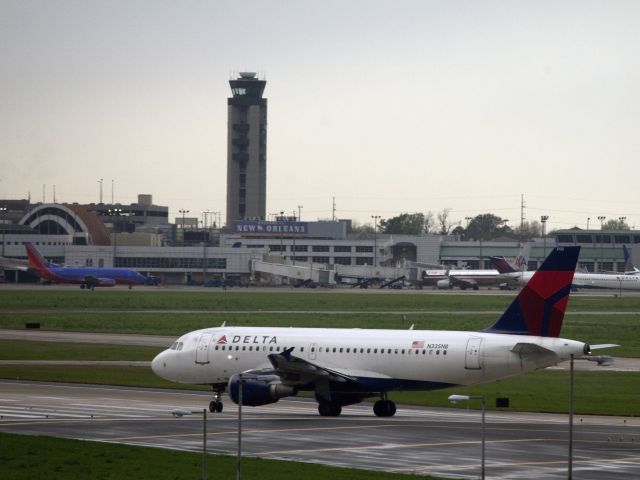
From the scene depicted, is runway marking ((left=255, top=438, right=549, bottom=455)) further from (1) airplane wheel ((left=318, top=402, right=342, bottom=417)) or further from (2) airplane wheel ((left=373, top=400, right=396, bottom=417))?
(1) airplane wheel ((left=318, top=402, right=342, bottom=417))

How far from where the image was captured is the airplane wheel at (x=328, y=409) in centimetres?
5197

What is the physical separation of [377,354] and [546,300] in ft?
24.5

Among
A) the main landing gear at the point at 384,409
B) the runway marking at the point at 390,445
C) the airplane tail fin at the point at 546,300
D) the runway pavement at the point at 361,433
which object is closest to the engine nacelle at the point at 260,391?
the runway pavement at the point at 361,433

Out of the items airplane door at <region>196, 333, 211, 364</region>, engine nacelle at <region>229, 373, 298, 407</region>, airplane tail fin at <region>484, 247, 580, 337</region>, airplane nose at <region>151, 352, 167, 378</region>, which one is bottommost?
engine nacelle at <region>229, 373, 298, 407</region>

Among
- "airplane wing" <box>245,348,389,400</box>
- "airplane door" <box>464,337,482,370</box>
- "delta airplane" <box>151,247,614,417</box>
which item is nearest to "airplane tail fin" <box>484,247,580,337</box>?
"delta airplane" <box>151,247,614,417</box>

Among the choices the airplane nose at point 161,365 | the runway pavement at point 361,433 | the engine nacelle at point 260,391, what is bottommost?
the runway pavement at point 361,433

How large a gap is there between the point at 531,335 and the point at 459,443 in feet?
28.1

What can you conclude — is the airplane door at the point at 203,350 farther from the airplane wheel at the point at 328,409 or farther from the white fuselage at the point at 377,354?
the airplane wheel at the point at 328,409

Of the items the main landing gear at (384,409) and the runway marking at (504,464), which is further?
the main landing gear at (384,409)

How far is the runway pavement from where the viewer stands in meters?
37.9

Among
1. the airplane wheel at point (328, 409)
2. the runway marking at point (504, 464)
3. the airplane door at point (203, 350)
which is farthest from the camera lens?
the airplane door at point (203, 350)

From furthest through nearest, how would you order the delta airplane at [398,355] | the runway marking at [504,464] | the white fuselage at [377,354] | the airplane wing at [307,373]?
the airplane wing at [307,373], the delta airplane at [398,355], the white fuselage at [377,354], the runway marking at [504,464]

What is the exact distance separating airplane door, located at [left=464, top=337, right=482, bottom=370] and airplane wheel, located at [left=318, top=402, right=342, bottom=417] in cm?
611

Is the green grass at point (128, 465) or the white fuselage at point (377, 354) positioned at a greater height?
the white fuselage at point (377, 354)
